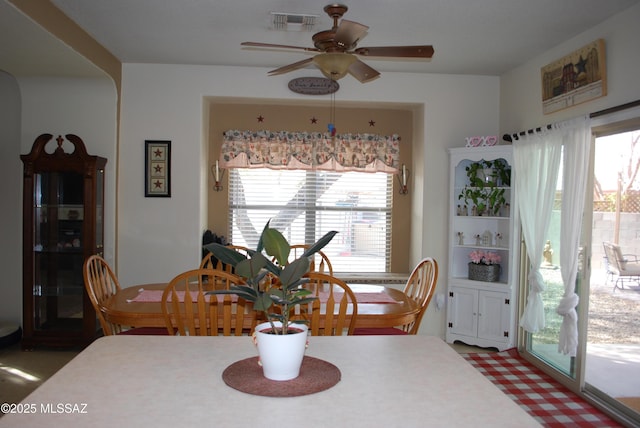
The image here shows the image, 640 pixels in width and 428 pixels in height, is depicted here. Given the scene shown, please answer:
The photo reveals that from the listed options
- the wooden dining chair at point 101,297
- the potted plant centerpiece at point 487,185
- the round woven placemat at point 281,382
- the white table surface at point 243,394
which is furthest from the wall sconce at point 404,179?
the round woven placemat at point 281,382

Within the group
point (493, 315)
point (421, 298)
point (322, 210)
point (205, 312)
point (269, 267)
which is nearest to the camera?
point (269, 267)

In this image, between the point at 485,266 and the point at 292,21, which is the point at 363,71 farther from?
the point at 485,266

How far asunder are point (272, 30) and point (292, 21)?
0.27 metres

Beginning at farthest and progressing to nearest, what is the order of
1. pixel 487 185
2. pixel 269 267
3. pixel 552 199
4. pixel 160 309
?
pixel 487 185 < pixel 552 199 < pixel 160 309 < pixel 269 267

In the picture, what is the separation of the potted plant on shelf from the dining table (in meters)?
1.46

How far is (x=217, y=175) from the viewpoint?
498 centimetres

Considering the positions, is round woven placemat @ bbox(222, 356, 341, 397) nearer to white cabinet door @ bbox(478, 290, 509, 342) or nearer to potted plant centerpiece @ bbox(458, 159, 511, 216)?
white cabinet door @ bbox(478, 290, 509, 342)

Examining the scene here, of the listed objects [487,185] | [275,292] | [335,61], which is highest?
[335,61]

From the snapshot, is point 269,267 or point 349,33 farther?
point 349,33

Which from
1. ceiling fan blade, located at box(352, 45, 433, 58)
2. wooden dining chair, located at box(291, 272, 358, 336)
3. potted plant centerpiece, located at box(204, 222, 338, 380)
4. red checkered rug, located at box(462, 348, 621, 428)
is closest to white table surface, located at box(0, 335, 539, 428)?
potted plant centerpiece, located at box(204, 222, 338, 380)

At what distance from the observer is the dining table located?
2.64 m

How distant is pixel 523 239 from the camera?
4234mm

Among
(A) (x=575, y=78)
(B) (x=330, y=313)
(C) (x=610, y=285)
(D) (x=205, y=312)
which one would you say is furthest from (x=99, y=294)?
(A) (x=575, y=78)

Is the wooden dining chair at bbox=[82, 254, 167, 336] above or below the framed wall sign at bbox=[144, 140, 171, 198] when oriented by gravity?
below
